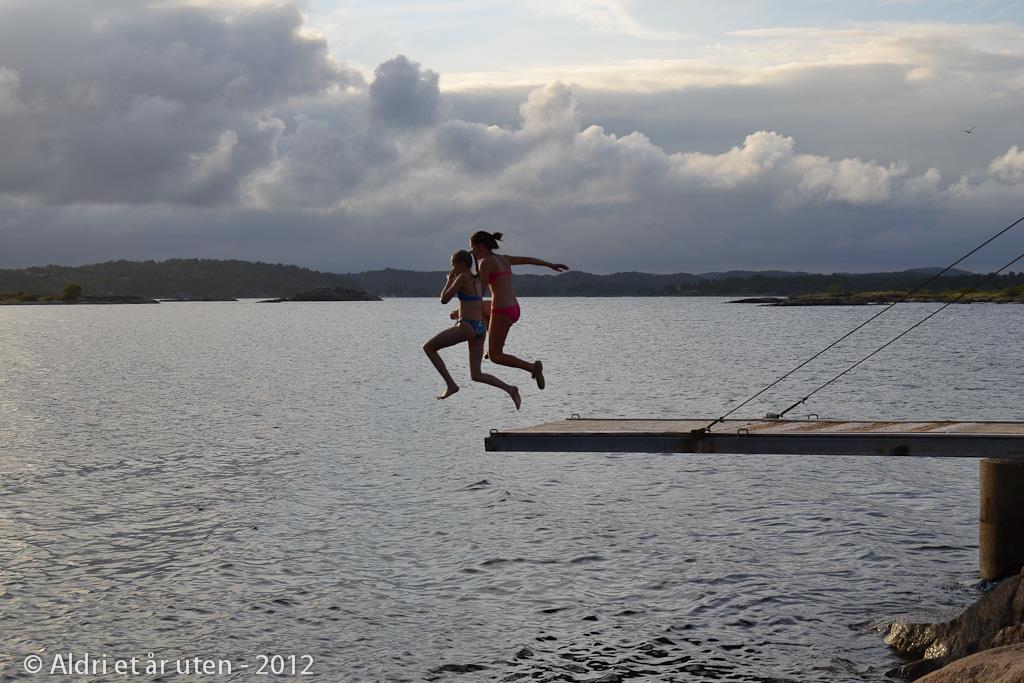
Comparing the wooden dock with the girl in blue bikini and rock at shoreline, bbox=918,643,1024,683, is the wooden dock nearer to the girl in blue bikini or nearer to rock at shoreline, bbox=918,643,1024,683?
the girl in blue bikini

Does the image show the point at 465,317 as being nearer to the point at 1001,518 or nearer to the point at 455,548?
the point at 1001,518

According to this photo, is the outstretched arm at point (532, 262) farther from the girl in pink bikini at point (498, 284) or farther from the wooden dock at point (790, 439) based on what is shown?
the wooden dock at point (790, 439)

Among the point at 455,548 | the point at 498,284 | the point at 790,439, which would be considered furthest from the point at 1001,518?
the point at 455,548

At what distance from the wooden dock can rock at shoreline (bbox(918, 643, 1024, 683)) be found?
15.1 ft

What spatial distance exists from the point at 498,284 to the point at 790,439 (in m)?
5.39

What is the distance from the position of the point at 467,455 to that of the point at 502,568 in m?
17.8

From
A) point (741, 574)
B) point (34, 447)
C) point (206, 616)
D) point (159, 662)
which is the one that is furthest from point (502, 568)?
point (34, 447)

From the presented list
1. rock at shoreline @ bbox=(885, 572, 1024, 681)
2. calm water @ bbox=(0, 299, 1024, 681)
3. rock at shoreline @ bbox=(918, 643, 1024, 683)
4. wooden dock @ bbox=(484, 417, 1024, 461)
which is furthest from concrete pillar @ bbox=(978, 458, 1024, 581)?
rock at shoreline @ bbox=(918, 643, 1024, 683)

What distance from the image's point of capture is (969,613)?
15797 millimetres

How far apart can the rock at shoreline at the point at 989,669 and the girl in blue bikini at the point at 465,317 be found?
698 cm

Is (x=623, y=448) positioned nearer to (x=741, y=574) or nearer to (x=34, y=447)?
(x=741, y=574)

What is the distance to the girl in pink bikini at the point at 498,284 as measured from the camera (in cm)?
1515

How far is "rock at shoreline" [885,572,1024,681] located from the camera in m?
14.8

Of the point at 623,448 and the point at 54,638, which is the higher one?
the point at 623,448
